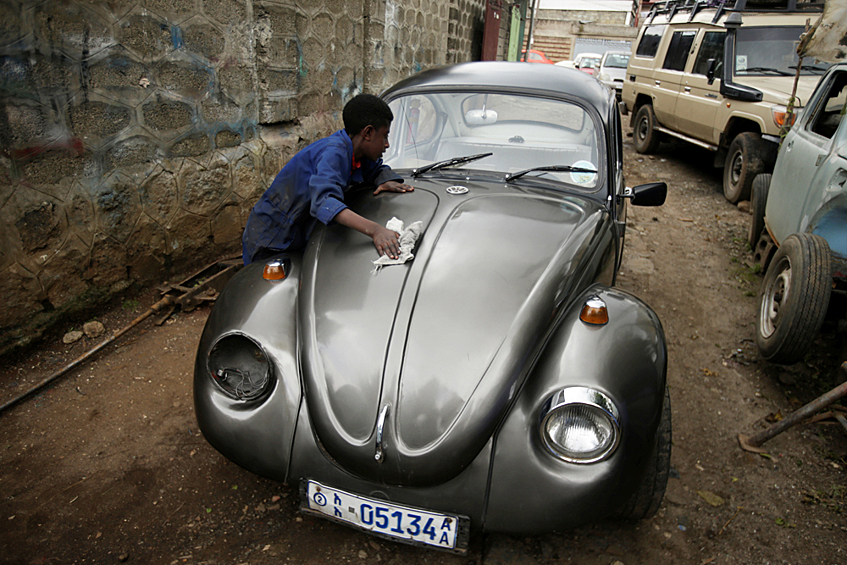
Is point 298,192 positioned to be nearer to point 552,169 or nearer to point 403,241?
point 403,241

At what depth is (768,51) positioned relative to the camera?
7016mm

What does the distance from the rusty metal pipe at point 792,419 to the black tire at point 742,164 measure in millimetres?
4712

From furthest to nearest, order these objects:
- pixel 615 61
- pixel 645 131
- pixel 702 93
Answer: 1. pixel 615 61
2. pixel 645 131
3. pixel 702 93

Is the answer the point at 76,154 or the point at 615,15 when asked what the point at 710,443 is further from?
the point at 615,15

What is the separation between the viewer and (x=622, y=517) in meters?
2.23

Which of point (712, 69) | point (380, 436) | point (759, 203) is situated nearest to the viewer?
point (380, 436)

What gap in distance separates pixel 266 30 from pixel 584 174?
293cm

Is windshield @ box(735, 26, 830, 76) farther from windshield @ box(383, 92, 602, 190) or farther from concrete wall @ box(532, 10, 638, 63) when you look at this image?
concrete wall @ box(532, 10, 638, 63)

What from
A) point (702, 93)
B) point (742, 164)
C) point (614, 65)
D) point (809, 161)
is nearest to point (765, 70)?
point (702, 93)

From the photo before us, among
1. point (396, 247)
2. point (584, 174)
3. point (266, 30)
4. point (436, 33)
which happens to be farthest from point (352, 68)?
point (396, 247)

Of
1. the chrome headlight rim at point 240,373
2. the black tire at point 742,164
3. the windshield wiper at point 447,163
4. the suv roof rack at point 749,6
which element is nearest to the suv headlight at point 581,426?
the chrome headlight rim at point 240,373

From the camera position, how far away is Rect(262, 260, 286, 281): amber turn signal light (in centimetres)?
233

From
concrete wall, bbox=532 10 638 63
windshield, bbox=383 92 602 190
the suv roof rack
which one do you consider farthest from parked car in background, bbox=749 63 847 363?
concrete wall, bbox=532 10 638 63

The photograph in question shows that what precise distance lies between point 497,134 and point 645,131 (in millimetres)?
7688
